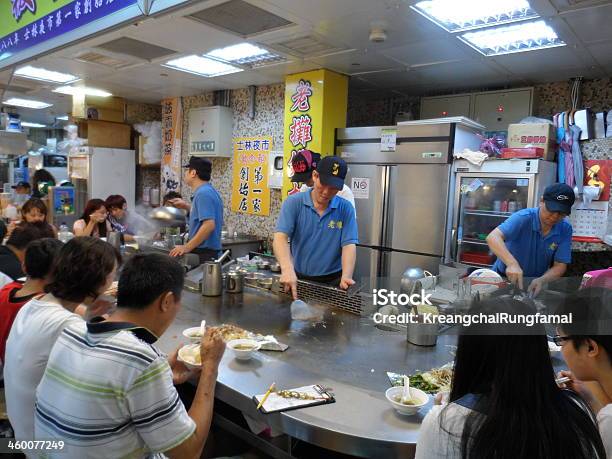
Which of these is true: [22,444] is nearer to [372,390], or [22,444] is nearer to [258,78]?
[372,390]

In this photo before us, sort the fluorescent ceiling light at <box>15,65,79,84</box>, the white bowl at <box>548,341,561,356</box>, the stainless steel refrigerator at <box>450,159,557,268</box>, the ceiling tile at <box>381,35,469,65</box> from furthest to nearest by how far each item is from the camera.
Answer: the fluorescent ceiling light at <box>15,65,79,84</box> < the stainless steel refrigerator at <box>450,159,557,268</box> < the ceiling tile at <box>381,35,469,65</box> < the white bowl at <box>548,341,561,356</box>

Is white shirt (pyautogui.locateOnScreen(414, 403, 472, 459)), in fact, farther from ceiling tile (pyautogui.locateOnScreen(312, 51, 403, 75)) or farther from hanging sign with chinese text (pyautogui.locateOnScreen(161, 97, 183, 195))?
hanging sign with chinese text (pyautogui.locateOnScreen(161, 97, 183, 195))

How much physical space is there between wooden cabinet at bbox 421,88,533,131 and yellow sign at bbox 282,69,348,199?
1248 mm

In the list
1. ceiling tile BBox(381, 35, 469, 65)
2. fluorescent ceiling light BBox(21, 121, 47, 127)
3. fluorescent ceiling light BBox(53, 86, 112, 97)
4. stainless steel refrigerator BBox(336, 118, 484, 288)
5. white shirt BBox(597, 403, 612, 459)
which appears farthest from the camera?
fluorescent ceiling light BBox(21, 121, 47, 127)

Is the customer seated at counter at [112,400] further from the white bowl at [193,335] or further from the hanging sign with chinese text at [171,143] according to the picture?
the hanging sign with chinese text at [171,143]

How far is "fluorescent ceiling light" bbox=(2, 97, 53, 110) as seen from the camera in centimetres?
804

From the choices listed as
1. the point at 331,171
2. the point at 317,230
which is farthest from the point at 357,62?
the point at 317,230

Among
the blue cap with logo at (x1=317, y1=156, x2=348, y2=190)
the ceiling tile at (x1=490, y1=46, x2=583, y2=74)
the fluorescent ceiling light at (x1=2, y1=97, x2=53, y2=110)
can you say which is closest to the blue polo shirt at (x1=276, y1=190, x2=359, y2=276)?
the blue cap with logo at (x1=317, y1=156, x2=348, y2=190)

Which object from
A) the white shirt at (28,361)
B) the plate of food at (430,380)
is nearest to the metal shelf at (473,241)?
the plate of food at (430,380)

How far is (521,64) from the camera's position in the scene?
4.38m

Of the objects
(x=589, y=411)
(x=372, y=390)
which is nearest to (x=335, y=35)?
(x=372, y=390)

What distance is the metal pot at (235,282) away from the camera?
9.32ft

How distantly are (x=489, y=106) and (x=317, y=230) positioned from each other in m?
3.23

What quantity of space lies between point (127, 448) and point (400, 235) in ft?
13.0
